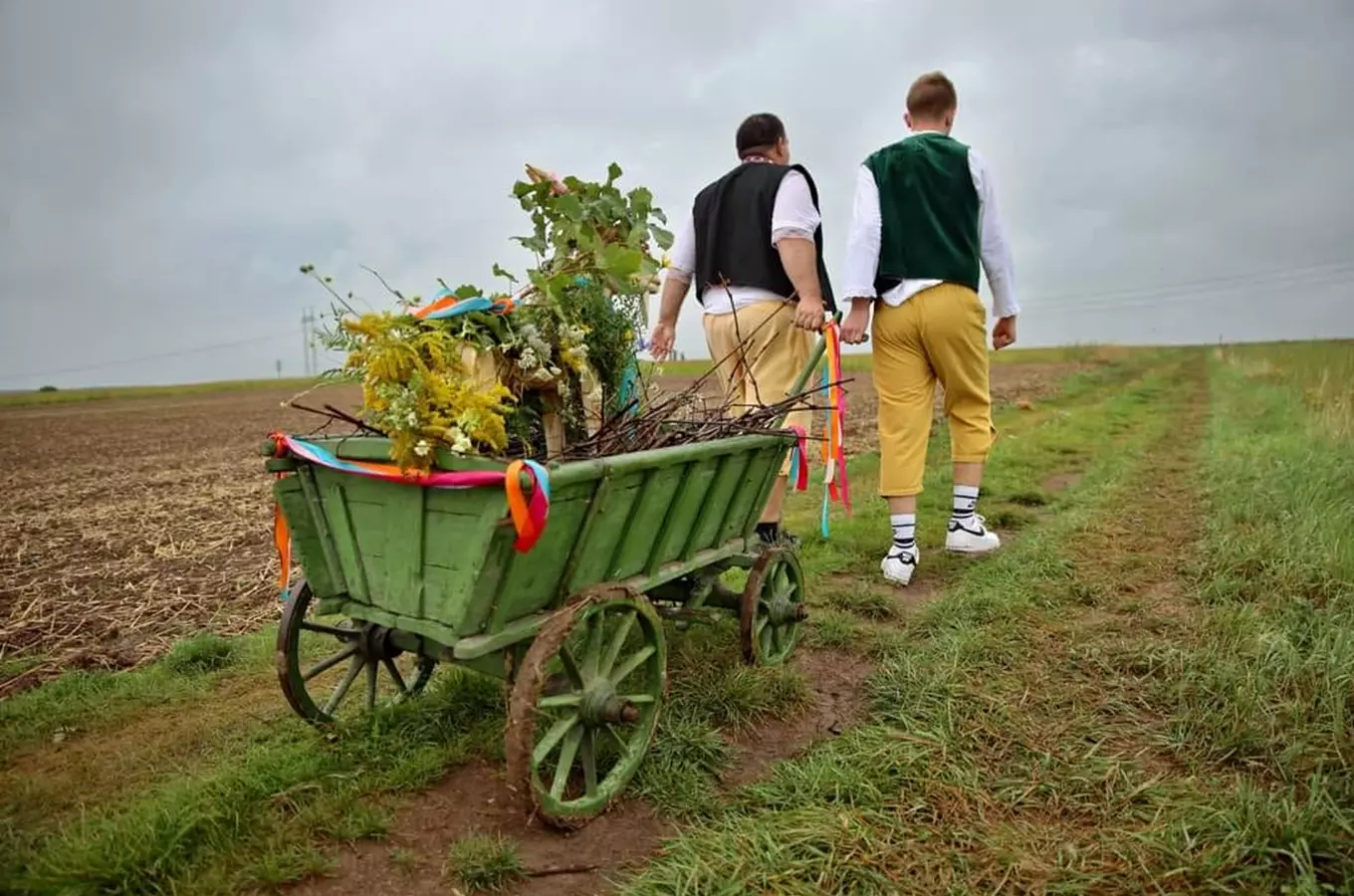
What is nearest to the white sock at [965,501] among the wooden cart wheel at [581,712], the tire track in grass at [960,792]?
the tire track in grass at [960,792]

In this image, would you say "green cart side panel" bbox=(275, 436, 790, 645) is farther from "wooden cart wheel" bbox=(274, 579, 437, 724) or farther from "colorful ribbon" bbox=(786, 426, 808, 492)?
"colorful ribbon" bbox=(786, 426, 808, 492)

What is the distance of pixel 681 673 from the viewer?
3.44 meters

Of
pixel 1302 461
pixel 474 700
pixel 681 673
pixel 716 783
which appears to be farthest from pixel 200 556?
pixel 1302 461

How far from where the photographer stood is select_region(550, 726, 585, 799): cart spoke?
242cm

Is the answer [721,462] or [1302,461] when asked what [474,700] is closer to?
[721,462]

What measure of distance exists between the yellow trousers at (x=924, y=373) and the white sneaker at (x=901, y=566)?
1.14 ft

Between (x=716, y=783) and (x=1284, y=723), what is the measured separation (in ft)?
6.14

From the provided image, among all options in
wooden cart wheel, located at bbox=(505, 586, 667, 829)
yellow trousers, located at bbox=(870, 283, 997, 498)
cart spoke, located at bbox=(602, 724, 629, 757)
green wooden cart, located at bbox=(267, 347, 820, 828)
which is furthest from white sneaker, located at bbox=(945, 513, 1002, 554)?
cart spoke, located at bbox=(602, 724, 629, 757)

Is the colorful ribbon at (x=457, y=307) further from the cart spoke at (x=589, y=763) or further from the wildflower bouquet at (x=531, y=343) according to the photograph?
the cart spoke at (x=589, y=763)

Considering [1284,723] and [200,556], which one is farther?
[200,556]

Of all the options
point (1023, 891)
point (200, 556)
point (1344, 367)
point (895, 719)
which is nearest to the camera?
point (1023, 891)

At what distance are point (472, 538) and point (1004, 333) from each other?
377 centimetres

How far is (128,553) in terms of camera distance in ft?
22.0

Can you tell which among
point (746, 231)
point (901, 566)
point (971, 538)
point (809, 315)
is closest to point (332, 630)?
point (809, 315)
